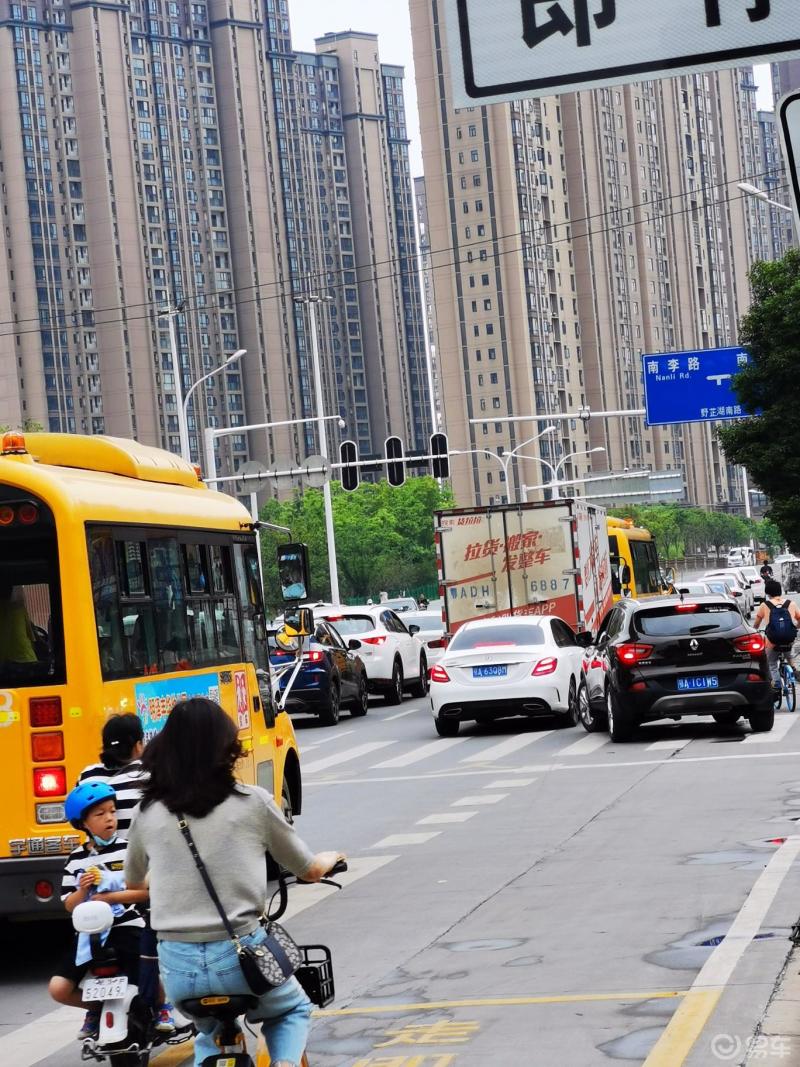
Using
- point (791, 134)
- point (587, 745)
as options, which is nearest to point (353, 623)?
point (587, 745)


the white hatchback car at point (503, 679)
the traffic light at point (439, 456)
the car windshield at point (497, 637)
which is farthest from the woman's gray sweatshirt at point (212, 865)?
the traffic light at point (439, 456)

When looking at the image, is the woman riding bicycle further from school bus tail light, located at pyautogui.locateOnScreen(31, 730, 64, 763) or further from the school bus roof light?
the school bus roof light

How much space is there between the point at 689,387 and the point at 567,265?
367ft

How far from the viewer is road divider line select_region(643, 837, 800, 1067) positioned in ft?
22.7

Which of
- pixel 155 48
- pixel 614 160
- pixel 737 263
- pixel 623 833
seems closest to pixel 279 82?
pixel 155 48

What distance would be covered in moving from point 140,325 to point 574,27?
143 metres

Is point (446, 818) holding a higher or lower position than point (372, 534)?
lower

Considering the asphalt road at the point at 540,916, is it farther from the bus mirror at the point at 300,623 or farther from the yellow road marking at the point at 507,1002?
the bus mirror at the point at 300,623

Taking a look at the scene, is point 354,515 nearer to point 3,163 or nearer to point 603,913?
point 3,163

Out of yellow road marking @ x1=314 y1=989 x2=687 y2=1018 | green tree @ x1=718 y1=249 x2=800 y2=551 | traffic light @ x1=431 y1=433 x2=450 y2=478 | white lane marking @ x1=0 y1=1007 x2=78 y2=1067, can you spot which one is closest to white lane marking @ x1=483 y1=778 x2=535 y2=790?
white lane marking @ x1=0 y1=1007 x2=78 y2=1067

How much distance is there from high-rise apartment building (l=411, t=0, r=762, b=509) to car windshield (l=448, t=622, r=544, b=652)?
4115 inches

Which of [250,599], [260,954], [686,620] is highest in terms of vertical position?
[250,599]

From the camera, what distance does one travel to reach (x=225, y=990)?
4891 millimetres

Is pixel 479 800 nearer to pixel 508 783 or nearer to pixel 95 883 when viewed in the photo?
pixel 508 783
